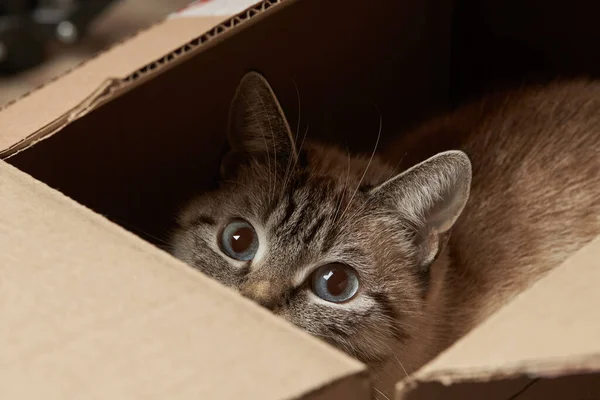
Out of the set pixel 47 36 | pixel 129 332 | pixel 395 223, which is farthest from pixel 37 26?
pixel 129 332

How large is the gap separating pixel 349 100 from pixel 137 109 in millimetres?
609

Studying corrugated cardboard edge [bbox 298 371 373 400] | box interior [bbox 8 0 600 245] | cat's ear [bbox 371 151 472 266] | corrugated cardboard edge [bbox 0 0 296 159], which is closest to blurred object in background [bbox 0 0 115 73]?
box interior [bbox 8 0 600 245]

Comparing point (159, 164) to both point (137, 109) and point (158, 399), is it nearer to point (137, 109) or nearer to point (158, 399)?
point (137, 109)

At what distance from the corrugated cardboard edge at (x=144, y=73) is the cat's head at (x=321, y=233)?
10 cm

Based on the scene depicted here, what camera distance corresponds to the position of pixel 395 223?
4.32 ft

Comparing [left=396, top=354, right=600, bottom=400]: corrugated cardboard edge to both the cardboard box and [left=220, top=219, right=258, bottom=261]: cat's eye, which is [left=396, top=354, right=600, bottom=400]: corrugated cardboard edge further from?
[left=220, top=219, right=258, bottom=261]: cat's eye

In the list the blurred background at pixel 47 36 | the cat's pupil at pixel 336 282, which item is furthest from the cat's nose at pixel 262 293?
the blurred background at pixel 47 36

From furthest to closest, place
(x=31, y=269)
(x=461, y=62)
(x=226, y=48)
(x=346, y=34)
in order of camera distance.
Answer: (x=461, y=62)
(x=346, y=34)
(x=226, y=48)
(x=31, y=269)

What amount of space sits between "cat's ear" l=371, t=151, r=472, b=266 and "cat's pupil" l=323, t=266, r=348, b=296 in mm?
158

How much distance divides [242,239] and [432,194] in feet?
1.16

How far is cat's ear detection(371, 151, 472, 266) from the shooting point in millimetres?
1197

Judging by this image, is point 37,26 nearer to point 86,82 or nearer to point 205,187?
point 205,187

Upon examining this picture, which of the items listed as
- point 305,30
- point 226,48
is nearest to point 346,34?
point 305,30

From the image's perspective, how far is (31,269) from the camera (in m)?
0.87
